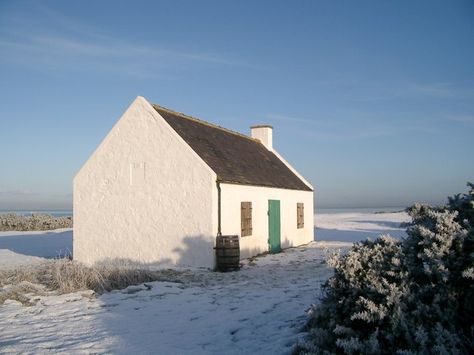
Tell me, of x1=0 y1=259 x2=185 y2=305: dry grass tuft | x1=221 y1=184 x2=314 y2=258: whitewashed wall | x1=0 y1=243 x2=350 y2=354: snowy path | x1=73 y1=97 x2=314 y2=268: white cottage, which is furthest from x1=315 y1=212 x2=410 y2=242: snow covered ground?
x1=0 y1=259 x2=185 y2=305: dry grass tuft

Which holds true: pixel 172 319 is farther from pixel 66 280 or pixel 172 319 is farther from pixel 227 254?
pixel 227 254

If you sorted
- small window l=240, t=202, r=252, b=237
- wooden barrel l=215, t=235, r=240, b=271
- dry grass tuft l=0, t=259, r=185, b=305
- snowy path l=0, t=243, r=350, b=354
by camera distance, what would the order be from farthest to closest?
small window l=240, t=202, r=252, b=237 < wooden barrel l=215, t=235, r=240, b=271 < dry grass tuft l=0, t=259, r=185, b=305 < snowy path l=0, t=243, r=350, b=354

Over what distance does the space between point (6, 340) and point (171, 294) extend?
12.1 ft

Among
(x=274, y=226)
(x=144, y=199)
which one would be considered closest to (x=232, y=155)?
(x=274, y=226)

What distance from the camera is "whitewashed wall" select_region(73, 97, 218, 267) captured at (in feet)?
45.9

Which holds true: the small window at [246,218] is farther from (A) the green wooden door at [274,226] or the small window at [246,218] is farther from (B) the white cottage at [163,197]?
(A) the green wooden door at [274,226]

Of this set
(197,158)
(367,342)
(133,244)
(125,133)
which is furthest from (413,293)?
(125,133)

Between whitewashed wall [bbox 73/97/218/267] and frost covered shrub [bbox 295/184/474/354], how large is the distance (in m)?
8.28

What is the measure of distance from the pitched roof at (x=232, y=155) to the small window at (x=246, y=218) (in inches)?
31.2

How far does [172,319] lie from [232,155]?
10.5 m

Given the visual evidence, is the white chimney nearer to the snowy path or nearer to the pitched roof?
the pitched roof

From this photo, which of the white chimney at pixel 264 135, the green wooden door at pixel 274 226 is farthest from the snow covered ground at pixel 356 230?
the white chimney at pixel 264 135

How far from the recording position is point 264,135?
78.2ft

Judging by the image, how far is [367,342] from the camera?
4.68 meters
